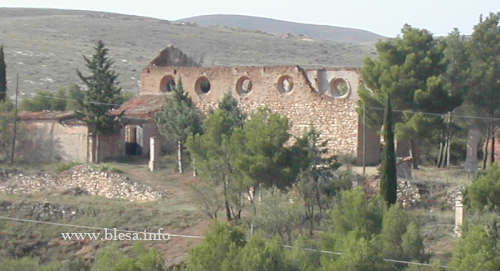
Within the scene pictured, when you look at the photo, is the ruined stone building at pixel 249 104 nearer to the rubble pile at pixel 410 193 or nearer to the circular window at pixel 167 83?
the circular window at pixel 167 83

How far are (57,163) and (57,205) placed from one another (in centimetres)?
518

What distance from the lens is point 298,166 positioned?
94.2 feet

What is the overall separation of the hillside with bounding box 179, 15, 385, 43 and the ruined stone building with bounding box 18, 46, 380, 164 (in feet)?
394

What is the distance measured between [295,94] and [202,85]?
490 cm

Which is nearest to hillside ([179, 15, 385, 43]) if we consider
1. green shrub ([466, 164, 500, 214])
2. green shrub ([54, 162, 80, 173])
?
green shrub ([54, 162, 80, 173])

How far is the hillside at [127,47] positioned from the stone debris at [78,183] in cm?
1940

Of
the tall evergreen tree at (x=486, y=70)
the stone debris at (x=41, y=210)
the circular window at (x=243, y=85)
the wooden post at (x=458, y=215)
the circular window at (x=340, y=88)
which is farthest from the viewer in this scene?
the circular window at (x=243, y=85)

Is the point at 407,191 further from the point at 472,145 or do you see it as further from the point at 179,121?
the point at 179,121

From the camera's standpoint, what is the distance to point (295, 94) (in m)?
35.3

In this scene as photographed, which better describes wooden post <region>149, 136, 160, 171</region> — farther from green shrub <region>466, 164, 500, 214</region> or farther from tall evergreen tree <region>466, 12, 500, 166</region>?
green shrub <region>466, 164, 500, 214</region>

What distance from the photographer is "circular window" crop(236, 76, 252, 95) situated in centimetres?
3704

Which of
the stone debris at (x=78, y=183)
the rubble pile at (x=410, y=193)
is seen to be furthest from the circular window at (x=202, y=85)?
the rubble pile at (x=410, y=193)

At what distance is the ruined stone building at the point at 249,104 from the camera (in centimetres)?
3419

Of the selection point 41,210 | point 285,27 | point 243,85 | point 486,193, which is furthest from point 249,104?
point 285,27
